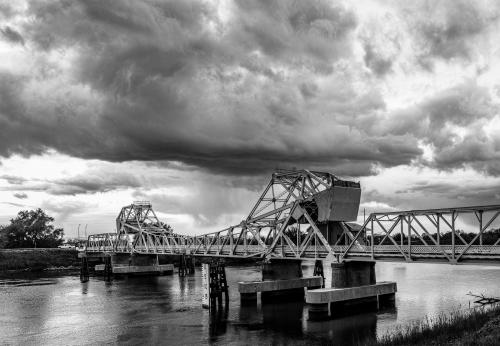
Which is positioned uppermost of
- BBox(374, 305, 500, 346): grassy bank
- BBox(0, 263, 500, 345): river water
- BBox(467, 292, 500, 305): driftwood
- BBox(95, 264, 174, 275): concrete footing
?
BBox(374, 305, 500, 346): grassy bank

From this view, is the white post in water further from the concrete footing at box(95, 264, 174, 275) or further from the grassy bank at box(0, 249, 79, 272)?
the grassy bank at box(0, 249, 79, 272)

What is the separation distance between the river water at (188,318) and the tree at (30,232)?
9554 cm

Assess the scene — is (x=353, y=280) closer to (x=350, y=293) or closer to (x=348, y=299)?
(x=350, y=293)

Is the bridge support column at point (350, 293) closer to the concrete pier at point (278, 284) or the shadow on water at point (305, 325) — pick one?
the shadow on water at point (305, 325)

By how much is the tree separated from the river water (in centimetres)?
9554

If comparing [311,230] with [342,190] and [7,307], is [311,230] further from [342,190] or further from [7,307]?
[7,307]

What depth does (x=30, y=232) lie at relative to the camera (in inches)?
6594

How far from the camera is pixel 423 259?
46.3 m

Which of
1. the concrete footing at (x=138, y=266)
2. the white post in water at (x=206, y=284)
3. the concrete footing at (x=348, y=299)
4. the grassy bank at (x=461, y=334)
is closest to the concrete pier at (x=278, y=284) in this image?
the white post in water at (x=206, y=284)

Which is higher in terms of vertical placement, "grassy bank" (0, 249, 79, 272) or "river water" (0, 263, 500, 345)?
"grassy bank" (0, 249, 79, 272)

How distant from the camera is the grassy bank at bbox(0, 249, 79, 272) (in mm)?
123325

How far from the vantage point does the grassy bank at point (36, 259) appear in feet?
405

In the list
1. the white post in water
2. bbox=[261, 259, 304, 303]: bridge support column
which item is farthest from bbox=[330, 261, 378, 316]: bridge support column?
the white post in water

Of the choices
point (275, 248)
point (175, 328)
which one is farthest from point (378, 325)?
point (275, 248)
